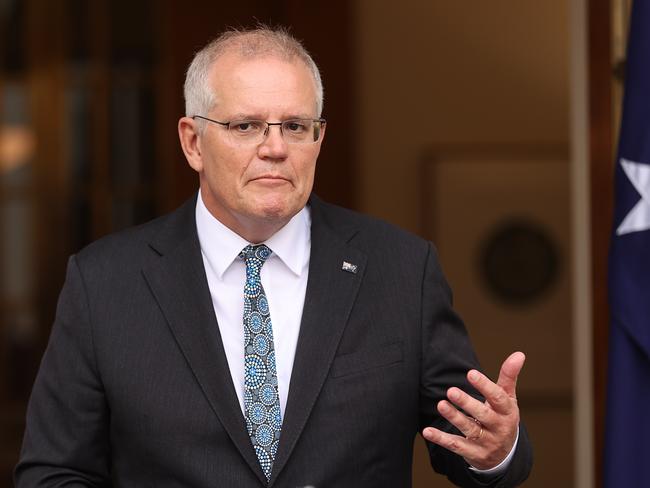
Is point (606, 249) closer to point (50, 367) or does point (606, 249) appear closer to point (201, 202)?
point (201, 202)

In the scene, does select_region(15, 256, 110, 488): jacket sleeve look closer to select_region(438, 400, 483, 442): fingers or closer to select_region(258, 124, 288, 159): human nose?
select_region(258, 124, 288, 159): human nose

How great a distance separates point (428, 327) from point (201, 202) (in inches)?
20.6

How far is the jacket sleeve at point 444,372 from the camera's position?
213 cm

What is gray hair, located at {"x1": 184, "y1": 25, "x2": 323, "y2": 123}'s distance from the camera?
2160 mm

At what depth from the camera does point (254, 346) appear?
7.11 feet

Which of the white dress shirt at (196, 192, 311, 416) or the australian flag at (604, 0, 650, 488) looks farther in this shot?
the australian flag at (604, 0, 650, 488)

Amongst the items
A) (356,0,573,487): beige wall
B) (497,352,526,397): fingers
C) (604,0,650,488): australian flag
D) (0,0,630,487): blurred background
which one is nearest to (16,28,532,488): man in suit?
(497,352,526,397): fingers

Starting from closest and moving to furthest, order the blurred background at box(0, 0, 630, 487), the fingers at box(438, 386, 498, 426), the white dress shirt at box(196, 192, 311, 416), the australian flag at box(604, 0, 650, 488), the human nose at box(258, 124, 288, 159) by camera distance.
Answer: the fingers at box(438, 386, 498, 426) → the human nose at box(258, 124, 288, 159) → the white dress shirt at box(196, 192, 311, 416) → the australian flag at box(604, 0, 650, 488) → the blurred background at box(0, 0, 630, 487)

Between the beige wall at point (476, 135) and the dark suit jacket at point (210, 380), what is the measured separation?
3346mm

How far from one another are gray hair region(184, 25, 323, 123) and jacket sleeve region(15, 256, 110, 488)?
434 mm

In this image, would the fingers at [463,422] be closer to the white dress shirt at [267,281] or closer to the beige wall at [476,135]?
the white dress shirt at [267,281]

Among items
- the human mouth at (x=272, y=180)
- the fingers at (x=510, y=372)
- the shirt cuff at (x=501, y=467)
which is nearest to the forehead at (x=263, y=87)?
the human mouth at (x=272, y=180)

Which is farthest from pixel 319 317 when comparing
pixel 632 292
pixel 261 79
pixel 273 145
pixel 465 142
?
pixel 465 142

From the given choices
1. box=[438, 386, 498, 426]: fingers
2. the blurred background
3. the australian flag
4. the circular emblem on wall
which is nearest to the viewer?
box=[438, 386, 498, 426]: fingers
